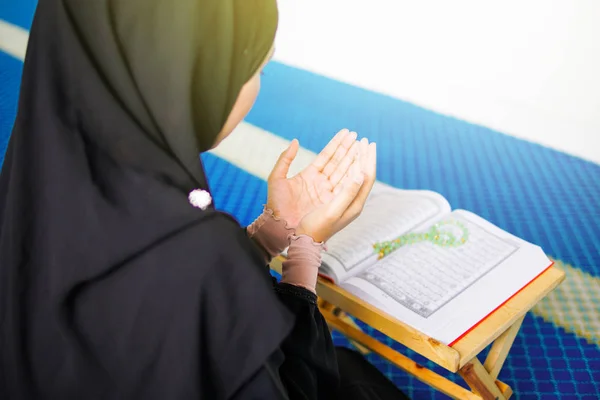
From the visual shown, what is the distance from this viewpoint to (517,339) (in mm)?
1648

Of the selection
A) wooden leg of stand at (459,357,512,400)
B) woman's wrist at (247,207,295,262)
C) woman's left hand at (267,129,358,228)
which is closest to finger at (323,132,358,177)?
woman's left hand at (267,129,358,228)

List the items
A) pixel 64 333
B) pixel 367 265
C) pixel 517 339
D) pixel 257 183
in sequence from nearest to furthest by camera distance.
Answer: pixel 64 333 < pixel 367 265 < pixel 517 339 < pixel 257 183

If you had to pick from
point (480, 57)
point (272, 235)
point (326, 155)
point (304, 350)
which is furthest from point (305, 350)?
point (480, 57)

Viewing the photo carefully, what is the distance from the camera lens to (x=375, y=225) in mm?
1122


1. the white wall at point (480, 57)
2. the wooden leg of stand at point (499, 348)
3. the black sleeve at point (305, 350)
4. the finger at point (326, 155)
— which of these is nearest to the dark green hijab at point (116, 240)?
the black sleeve at point (305, 350)

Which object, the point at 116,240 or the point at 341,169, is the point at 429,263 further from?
the point at 116,240

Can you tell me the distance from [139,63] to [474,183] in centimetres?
188

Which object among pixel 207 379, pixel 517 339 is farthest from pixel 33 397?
pixel 517 339

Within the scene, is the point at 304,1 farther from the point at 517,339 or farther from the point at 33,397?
the point at 33,397

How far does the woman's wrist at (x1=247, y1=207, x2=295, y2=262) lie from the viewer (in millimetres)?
1036

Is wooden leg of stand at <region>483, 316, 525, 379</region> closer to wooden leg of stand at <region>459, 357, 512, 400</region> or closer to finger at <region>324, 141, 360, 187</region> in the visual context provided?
wooden leg of stand at <region>459, 357, 512, 400</region>

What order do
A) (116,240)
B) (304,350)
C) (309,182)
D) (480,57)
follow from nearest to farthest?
(116,240)
(304,350)
(309,182)
(480,57)

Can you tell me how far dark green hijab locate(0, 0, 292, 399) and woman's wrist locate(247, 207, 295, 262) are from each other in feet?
0.96

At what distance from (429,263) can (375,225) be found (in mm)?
129
